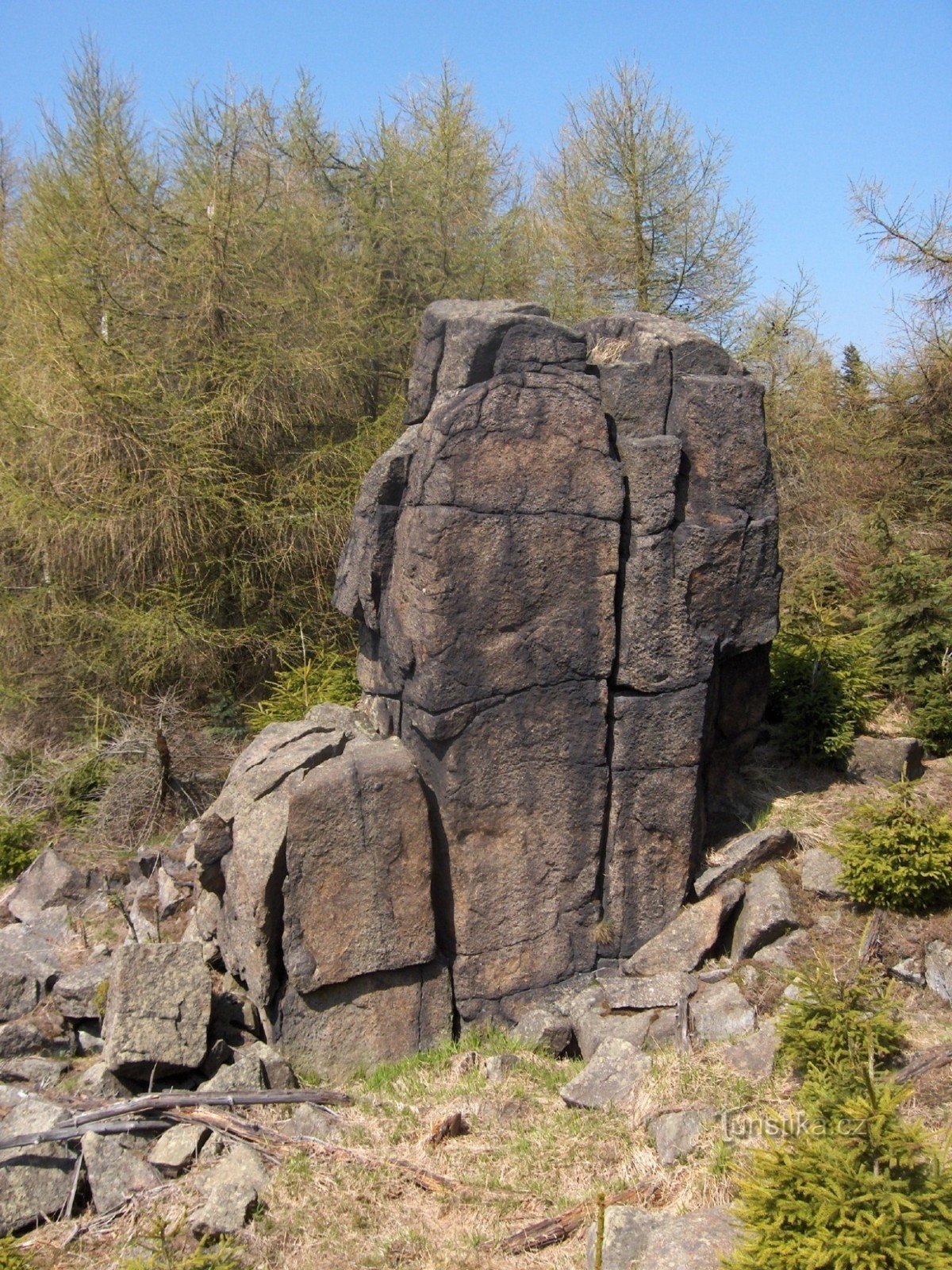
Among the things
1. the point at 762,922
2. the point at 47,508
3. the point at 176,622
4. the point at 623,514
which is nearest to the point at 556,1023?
the point at 762,922

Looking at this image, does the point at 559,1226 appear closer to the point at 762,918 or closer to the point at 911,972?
the point at 762,918

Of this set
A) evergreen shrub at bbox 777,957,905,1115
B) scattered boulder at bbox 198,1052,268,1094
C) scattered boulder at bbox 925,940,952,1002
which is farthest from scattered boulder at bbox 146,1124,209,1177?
scattered boulder at bbox 925,940,952,1002

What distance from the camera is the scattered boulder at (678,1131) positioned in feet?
15.2

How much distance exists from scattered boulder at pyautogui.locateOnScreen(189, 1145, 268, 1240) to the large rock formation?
3.66ft

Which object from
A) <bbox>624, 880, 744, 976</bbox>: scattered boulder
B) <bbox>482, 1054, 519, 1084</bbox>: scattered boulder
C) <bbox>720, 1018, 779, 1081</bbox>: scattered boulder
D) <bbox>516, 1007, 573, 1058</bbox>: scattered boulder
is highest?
<bbox>624, 880, 744, 976</bbox>: scattered boulder

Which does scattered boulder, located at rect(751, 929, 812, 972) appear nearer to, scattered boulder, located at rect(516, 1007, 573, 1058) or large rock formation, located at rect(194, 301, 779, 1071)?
large rock formation, located at rect(194, 301, 779, 1071)

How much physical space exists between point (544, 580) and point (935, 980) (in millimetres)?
2788

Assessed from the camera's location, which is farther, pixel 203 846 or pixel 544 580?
pixel 203 846

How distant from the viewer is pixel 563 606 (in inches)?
236

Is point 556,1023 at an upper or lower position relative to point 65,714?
lower

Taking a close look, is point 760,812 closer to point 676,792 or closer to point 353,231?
point 676,792

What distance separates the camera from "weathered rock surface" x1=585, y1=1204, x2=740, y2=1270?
375 centimetres

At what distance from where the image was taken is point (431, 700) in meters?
5.85

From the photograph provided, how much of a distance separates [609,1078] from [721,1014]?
69 centimetres
